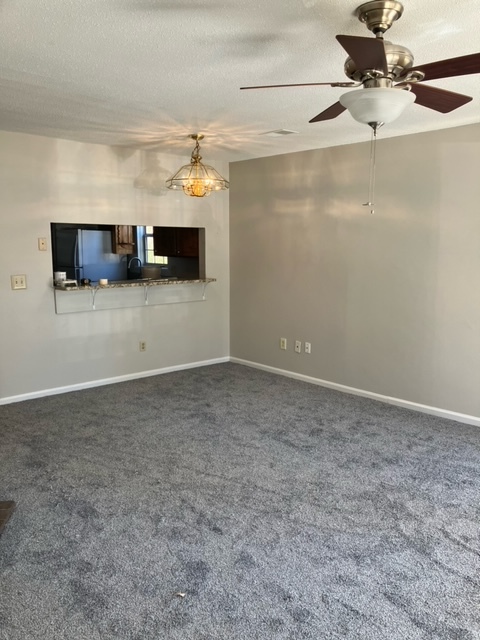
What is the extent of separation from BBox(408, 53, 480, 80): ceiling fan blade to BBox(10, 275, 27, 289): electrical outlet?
11.9 ft

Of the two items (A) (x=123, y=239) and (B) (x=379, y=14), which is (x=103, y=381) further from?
(B) (x=379, y=14)

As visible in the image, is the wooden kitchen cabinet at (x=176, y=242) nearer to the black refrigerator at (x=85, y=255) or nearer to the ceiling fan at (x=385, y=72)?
the black refrigerator at (x=85, y=255)

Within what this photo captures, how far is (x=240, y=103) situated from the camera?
3260 millimetres

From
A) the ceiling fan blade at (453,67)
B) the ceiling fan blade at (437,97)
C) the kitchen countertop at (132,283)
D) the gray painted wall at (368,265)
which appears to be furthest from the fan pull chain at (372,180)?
the ceiling fan blade at (453,67)

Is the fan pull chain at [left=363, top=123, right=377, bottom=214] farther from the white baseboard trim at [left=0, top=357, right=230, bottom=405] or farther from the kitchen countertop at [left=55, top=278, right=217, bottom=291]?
the white baseboard trim at [left=0, top=357, right=230, bottom=405]

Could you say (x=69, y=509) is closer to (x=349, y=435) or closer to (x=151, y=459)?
(x=151, y=459)

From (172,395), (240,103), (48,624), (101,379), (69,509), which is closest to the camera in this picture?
(48,624)

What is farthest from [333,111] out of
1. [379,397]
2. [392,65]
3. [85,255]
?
[85,255]

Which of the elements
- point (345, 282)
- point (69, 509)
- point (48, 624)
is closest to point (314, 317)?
point (345, 282)

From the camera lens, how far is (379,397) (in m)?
4.65

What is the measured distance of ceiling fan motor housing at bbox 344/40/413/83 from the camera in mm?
1957

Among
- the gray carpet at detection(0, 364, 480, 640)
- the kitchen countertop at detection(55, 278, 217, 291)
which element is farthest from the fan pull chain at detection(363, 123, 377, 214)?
the kitchen countertop at detection(55, 278, 217, 291)

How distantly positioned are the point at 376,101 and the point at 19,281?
357cm

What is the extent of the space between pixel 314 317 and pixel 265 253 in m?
0.94
